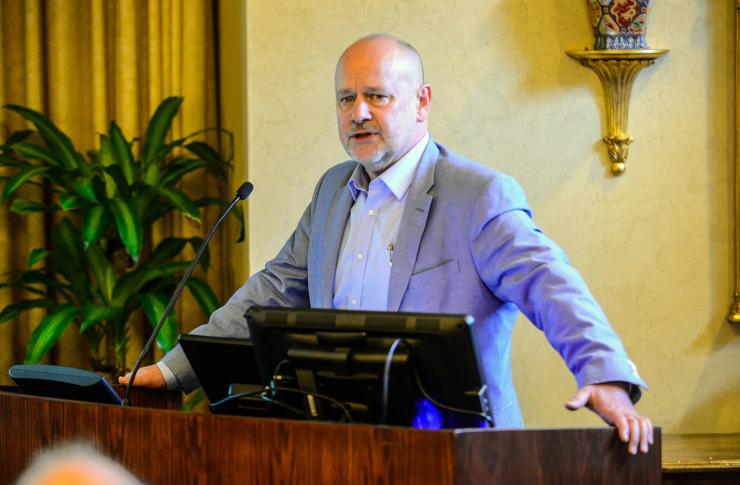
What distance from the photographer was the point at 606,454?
172 centimetres

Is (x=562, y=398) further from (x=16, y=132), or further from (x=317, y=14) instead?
(x=16, y=132)

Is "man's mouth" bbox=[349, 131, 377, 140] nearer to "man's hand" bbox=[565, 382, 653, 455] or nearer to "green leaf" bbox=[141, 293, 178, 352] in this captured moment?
"man's hand" bbox=[565, 382, 653, 455]

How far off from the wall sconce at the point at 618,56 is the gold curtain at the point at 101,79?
4.95 feet

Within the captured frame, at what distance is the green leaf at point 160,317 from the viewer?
11.6ft

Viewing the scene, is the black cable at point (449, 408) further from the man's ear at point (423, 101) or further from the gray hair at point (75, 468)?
the man's ear at point (423, 101)

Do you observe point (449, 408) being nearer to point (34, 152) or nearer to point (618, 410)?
point (618, 410)

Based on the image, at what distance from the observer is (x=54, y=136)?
3.85 metres

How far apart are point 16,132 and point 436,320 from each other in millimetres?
2770

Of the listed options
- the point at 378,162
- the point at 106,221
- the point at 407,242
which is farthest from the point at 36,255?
the point at 407,242

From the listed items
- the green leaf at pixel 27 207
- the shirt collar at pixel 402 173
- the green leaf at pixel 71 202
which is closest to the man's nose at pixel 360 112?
the shirt collar at pixel 402 173

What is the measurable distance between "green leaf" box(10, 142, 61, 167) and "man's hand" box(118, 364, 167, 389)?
169 cm

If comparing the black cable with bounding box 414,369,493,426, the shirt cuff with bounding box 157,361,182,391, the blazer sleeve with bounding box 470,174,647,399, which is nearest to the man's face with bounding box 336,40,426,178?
the blazer sleeve with bounding box 470,174,647,399

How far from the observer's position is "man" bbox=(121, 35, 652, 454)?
7.43 ft

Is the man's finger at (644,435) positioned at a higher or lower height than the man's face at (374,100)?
Answer: lower
